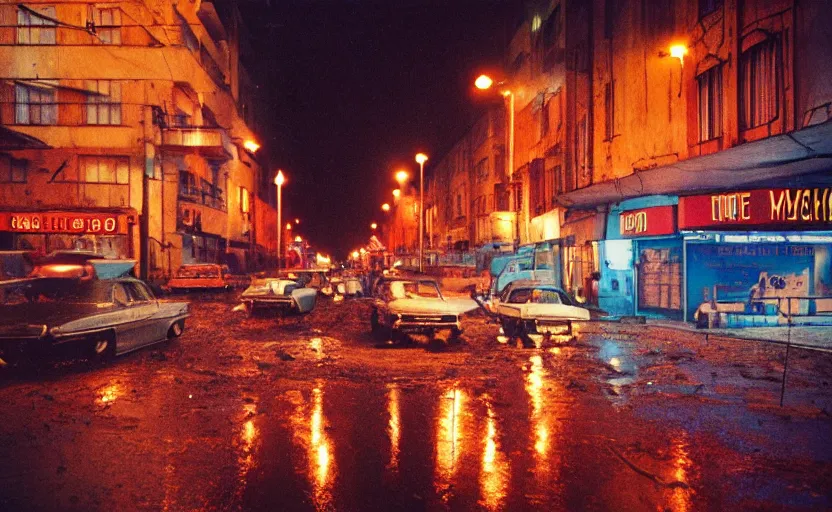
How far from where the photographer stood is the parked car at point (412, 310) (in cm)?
1341

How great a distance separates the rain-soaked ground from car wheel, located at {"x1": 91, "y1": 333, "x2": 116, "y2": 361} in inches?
11.0

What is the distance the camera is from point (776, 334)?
15.0 m

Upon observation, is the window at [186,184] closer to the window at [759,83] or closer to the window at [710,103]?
the window at [710,103]

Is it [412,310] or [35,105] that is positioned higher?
[35,105]

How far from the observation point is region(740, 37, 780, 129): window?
589 inches

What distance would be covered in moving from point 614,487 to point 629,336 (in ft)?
37.8

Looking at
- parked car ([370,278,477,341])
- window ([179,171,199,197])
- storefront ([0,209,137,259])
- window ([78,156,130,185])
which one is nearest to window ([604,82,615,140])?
parked car ([370,278,477,341])

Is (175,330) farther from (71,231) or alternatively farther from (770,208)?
(71,231)

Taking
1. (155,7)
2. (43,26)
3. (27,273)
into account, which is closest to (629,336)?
(27,273)

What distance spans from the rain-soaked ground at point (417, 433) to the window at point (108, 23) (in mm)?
27728

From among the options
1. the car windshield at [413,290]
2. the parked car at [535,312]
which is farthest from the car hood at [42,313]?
the parked car at [535,312]

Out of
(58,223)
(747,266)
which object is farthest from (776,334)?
(58,223)

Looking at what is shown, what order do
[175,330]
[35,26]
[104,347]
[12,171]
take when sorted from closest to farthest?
1. [104,347]
2. [175,330]
3. [12,171]
4. [35,26]

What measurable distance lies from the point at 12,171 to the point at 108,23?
974 centimetres
